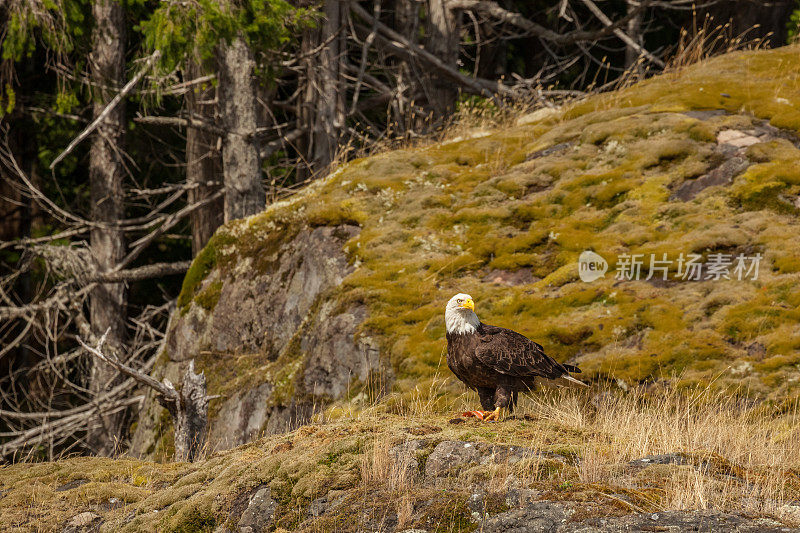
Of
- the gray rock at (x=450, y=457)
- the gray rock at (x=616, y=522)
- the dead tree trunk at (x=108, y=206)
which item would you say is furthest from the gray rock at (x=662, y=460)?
the dead tree trunk at (x=108, y=206)

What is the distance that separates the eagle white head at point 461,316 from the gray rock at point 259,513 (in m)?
1.85

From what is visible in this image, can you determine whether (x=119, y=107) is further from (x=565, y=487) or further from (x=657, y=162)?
(x=565, y=487)

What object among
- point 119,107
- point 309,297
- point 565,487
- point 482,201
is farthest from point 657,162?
point 119,107

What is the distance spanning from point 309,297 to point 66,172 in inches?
390

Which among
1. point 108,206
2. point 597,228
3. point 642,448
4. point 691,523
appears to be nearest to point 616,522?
point 691,523

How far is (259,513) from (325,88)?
1071 cm

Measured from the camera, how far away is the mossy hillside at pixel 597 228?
7020mm

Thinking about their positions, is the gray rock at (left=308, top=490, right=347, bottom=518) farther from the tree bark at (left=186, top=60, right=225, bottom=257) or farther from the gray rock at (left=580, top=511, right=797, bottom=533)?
the tree bark at (left=186, top=60, right=225, bottom=257)

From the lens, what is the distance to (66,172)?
1662cm

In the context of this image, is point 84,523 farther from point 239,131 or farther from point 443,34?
point 443,34

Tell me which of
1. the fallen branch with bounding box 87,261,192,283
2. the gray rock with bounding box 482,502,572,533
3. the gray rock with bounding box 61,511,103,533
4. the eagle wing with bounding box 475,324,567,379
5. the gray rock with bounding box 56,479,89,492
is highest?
the eagle wing with bounding box 475,324,567,379

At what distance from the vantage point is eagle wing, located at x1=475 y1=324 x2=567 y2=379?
5.73 metres
